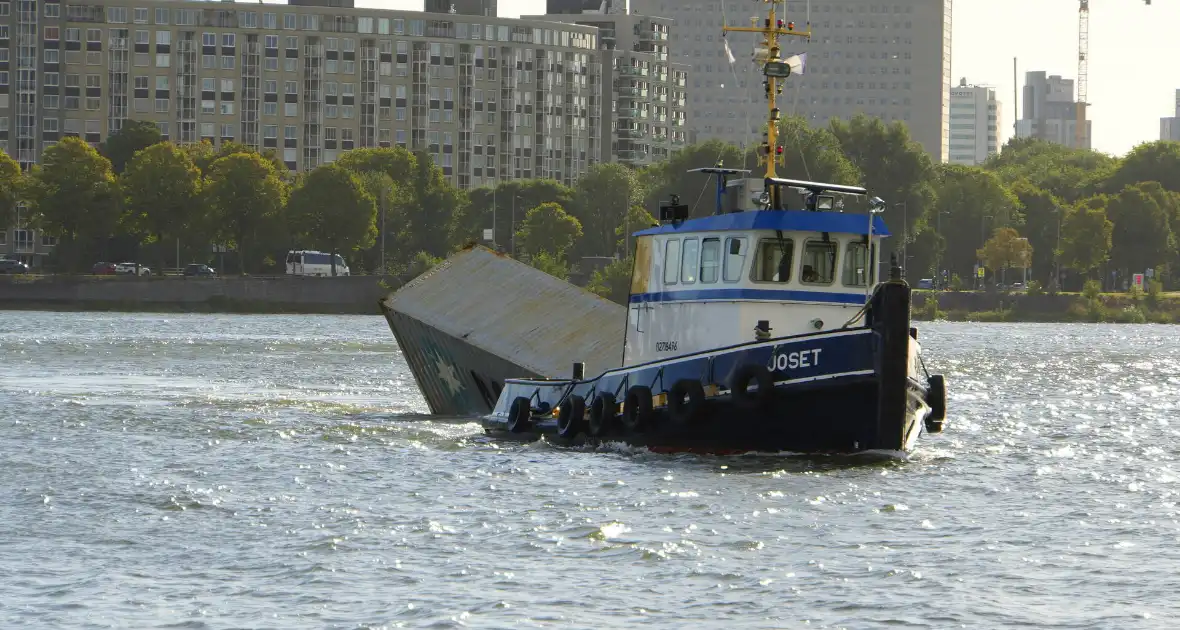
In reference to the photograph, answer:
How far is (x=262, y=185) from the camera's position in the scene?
184500 millimetres

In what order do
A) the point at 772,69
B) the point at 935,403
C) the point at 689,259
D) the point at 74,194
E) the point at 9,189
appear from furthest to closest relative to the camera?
the point at 9,189 < the point at 74,194 < the point at 935,403 < the point at 772,69 < the point at 689,259

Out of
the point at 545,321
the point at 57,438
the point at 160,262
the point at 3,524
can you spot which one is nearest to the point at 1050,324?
the point at 160,262

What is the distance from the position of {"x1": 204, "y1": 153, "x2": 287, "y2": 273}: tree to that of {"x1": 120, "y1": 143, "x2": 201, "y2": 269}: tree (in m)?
1.93

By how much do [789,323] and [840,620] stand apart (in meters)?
15.9

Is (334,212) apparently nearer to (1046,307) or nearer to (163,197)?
(163,197)

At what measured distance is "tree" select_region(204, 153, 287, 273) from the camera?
183 m

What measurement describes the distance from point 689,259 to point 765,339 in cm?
411

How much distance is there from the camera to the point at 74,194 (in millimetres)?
183125

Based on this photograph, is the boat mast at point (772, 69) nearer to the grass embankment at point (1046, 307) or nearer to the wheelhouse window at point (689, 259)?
the wheelhouse window at point (689, 259)

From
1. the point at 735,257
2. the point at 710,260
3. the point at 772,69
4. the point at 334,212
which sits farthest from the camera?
the point at 334,212

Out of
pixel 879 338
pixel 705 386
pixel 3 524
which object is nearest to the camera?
pixel 3 524

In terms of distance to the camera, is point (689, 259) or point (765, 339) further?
point (689, 259)

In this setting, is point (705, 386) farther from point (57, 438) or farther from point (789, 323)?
point (57, 438)

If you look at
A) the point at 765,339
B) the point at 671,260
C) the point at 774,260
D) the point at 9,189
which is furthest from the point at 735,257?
the point at 9,189
